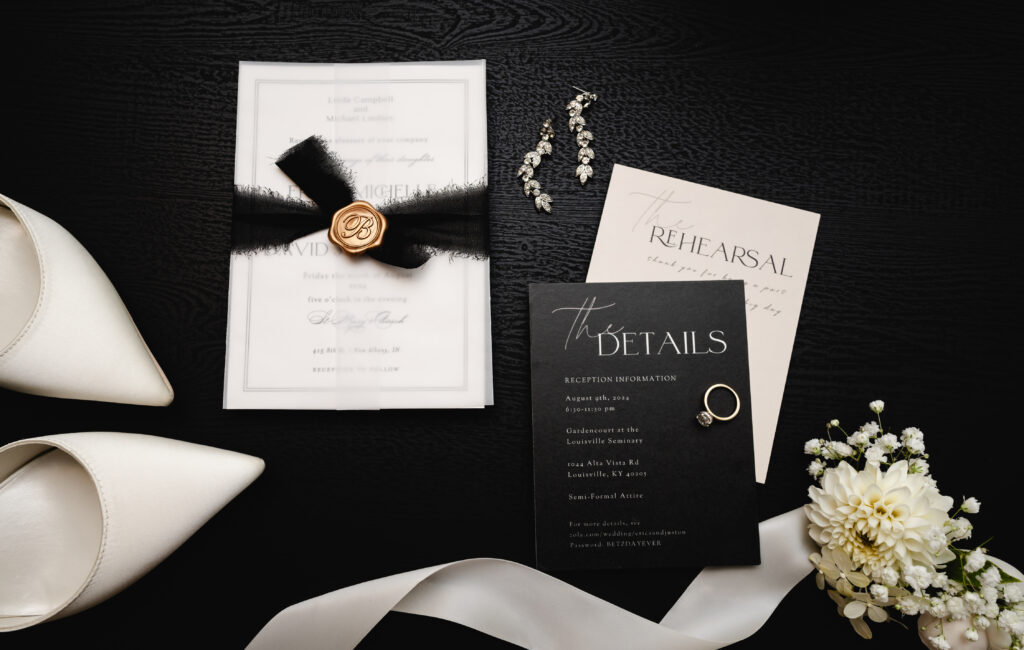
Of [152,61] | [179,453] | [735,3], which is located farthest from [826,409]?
[152,61]

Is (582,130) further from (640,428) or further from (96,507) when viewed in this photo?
(96,507)

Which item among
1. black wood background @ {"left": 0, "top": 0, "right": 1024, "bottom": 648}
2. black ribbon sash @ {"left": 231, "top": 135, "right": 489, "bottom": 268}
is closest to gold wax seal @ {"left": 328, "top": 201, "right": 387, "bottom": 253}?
black ribbon sash @ {"left": 231, "top": 135, "right": 489, "bottom": 268}

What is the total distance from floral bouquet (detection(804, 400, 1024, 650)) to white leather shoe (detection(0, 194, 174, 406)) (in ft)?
2.29

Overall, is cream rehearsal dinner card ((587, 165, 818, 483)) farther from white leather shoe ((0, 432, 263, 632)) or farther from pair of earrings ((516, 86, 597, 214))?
white leather shoe ((0, 432, 263, 632))

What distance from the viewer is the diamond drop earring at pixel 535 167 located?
621 millimetres

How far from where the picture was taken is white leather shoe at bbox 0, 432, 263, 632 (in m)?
0.51

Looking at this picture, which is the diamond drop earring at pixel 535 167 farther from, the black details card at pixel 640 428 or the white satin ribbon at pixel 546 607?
the white satin ribbon at pixel 546 607

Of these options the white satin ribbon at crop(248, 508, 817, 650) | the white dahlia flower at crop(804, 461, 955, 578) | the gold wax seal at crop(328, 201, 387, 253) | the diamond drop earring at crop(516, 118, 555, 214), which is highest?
the diamond drop earring at crop(516, 118, 555, 214)

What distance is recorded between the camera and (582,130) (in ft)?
2.06

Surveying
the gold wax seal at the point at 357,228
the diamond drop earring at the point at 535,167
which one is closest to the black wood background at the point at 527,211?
the diamond drop earring at the point at 535,167

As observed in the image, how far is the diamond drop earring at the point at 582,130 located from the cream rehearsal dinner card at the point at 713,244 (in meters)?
0.03

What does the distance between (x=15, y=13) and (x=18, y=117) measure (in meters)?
0.13

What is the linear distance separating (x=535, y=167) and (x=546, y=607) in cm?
48

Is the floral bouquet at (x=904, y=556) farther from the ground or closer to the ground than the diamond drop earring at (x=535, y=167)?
closer to the ground
